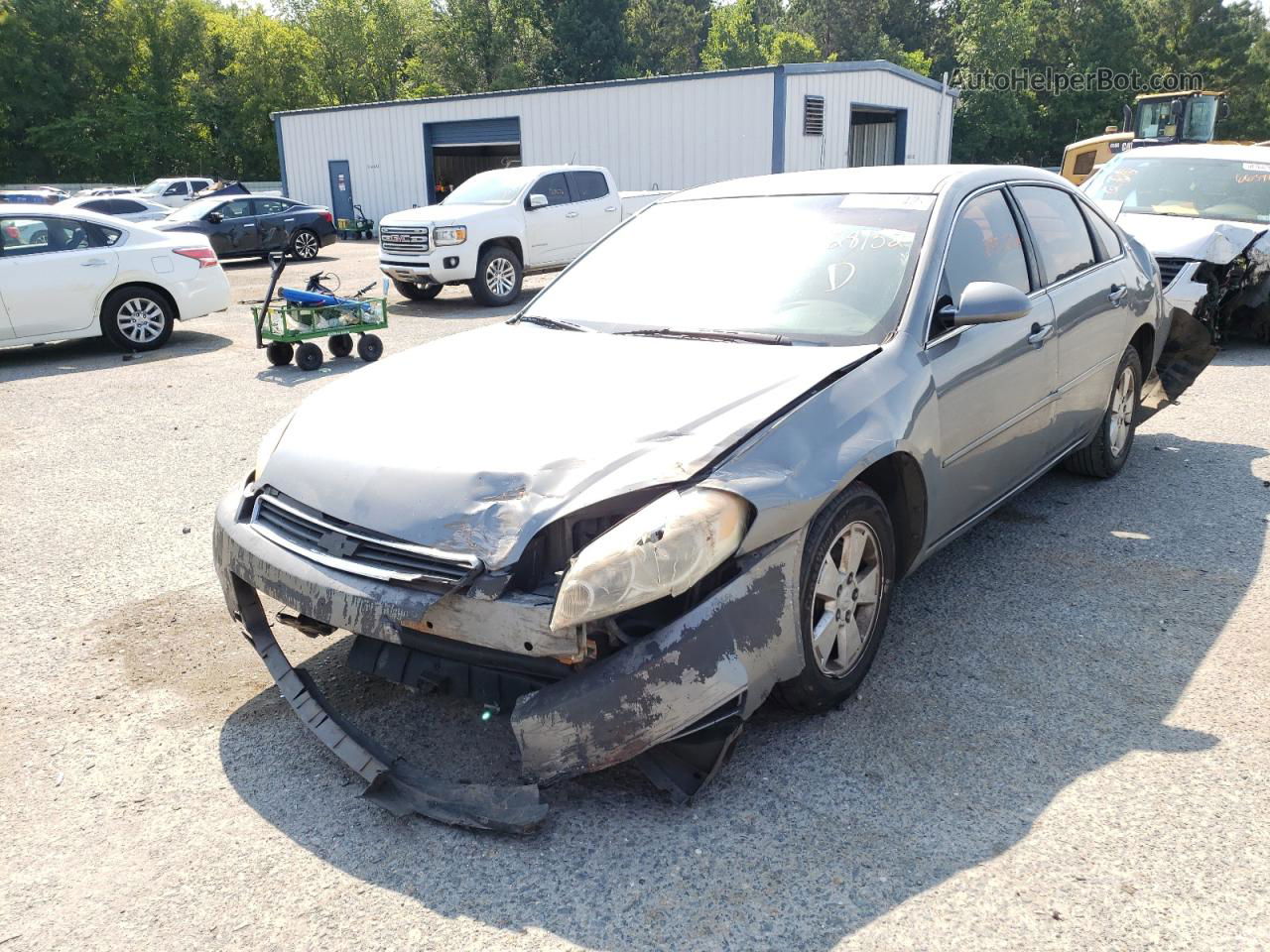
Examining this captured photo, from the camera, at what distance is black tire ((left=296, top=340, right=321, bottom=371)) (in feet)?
32.2

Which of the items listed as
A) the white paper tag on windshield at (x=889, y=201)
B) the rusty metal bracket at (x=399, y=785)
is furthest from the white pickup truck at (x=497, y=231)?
the rusty metal bracket at (x=399, y=785)

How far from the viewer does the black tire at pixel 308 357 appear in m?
9.81

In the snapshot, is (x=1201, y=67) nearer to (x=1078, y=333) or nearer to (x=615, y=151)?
(x=615, y=151)

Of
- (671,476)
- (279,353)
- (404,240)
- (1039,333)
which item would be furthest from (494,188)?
(671,476)

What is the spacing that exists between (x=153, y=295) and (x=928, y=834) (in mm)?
10721

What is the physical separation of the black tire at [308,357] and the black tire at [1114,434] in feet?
23.1

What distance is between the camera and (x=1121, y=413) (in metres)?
5.59

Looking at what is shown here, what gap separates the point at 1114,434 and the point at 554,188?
1123 centimetres

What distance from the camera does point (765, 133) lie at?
22359mm

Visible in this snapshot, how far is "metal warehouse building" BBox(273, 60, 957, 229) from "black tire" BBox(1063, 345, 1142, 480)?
17.3 m

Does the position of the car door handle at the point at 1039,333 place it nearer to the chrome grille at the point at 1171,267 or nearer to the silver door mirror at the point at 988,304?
the silver door mirror at the point at 988,304

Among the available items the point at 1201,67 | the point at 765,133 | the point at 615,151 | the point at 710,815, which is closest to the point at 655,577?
the point at 710,815

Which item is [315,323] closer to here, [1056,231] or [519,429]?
[1056,231]

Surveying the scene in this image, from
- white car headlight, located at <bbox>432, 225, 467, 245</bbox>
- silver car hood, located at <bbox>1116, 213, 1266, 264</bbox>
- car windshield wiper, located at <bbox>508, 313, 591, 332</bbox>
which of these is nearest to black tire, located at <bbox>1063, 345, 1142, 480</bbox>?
car windshield wiper, located at <bbox>508, 313, 591, 332</bbox>
